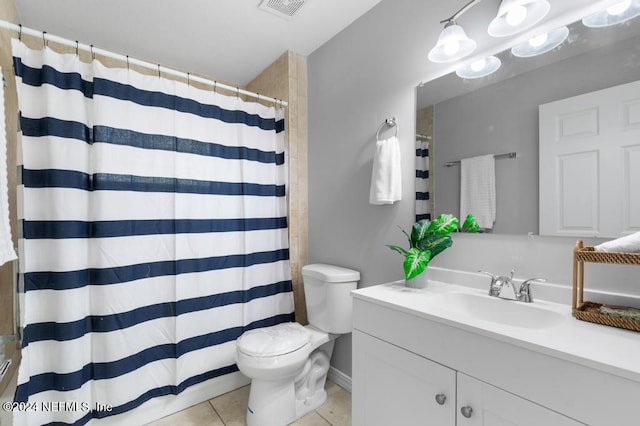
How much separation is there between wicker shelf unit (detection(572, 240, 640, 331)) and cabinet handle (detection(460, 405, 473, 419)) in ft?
1.50

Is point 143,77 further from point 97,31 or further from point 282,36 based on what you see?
point 282,36

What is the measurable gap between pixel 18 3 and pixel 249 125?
1.46 metres

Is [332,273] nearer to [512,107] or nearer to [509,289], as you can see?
[509,289]

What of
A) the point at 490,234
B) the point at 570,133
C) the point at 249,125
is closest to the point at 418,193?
the point at 490,234

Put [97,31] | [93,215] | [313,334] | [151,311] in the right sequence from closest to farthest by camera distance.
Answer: [93,215], [151,311], [313,334], [97,31]

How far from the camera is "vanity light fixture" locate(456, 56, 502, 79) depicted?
1238 millimetres

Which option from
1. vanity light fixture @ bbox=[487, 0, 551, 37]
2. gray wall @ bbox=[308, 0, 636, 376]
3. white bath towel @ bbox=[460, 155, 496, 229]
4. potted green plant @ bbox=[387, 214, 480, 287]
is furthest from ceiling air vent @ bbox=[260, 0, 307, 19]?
potted green plant @ bbox=[387, 214, 480, 287]

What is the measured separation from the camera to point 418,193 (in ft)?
4.98

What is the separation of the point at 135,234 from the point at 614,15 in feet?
7.49

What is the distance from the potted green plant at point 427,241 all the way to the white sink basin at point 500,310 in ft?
0.45

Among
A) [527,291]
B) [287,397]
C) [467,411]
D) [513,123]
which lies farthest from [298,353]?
[513,123]

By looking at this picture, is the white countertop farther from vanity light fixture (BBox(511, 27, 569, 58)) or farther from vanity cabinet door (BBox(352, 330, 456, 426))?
vanity light fixture (BBox(511, 27, 569, 58))

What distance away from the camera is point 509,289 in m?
1.12

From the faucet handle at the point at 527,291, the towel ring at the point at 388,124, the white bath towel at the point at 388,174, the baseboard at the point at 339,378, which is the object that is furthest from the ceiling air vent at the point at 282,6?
the baseboard at the point at 339,378
